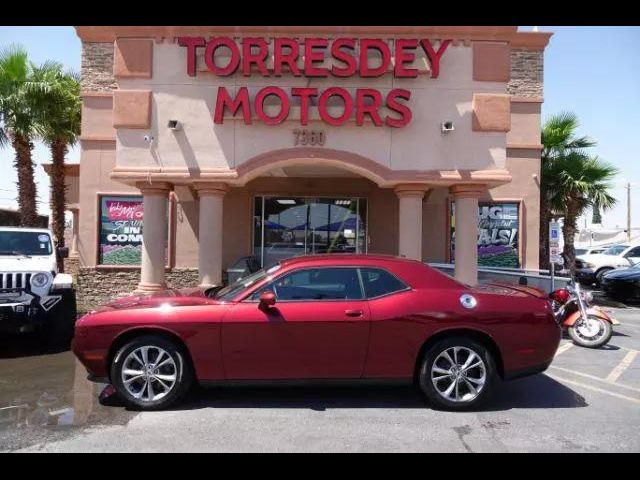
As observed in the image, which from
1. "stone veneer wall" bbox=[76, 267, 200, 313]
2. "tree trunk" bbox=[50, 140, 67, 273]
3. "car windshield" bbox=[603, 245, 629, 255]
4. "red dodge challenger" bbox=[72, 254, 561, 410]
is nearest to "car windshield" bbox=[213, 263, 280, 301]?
"red dodge challenger" bbox=[72, 254, 561, 410]

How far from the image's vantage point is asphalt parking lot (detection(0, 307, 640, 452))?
4199 mm

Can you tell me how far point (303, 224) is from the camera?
13.5 meters

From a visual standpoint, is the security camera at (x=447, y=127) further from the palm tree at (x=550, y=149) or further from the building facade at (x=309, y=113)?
the palm tree at (x=550, y=149)

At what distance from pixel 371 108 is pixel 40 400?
24.4 feet

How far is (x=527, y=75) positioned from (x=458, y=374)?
11341 millimetres

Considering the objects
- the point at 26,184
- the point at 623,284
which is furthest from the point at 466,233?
the point at 26,184

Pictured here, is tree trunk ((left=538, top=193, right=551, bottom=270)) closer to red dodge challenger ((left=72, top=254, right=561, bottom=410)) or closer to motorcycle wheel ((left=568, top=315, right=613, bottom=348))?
motorcycle wheel ((left=568, top=315, right=613, bottom=348))

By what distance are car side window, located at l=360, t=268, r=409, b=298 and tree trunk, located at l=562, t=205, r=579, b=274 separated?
37.8 ft

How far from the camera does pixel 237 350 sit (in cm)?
491

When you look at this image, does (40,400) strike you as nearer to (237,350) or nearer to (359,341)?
(237,350)

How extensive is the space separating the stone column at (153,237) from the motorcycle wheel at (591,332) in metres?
7.76
